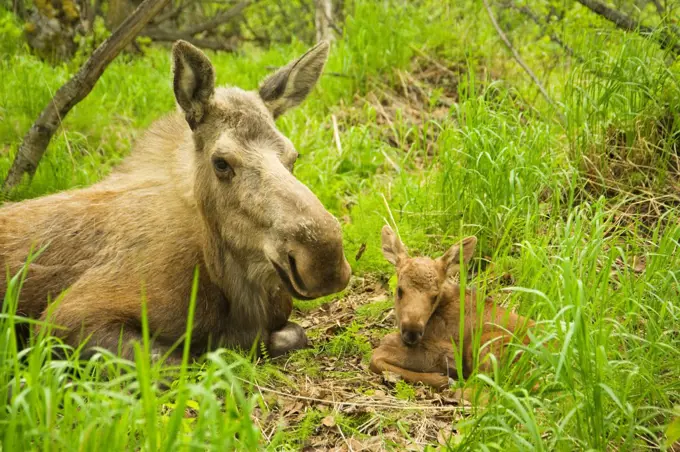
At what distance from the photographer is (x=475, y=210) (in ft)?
17.9

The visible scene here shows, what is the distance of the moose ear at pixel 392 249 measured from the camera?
16.0ft

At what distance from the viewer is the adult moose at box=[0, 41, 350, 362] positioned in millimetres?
4090

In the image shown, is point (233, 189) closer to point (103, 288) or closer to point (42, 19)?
point (103, 288)

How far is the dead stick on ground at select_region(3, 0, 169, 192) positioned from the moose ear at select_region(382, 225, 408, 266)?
246 centimetres

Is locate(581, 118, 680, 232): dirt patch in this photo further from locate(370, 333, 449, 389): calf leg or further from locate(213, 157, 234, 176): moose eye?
locate(213, 157, 234, 176): moose eye

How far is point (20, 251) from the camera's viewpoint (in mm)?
4746

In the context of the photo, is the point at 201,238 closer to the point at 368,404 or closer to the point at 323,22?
the point at 368,404

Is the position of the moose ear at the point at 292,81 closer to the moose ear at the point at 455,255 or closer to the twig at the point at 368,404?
A: the moose ear at the point at 455,255

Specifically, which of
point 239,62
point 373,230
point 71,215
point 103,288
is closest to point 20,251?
point 71,215

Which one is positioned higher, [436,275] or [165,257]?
[436,275]

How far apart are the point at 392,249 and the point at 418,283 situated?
44 centimetres

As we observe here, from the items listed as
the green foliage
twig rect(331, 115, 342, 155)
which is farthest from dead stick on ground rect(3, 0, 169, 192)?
the green foliage

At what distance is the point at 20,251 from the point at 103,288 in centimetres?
77

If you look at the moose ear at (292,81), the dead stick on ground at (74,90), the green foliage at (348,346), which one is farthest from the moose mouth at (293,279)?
the dead stick on ground at (74,90)
